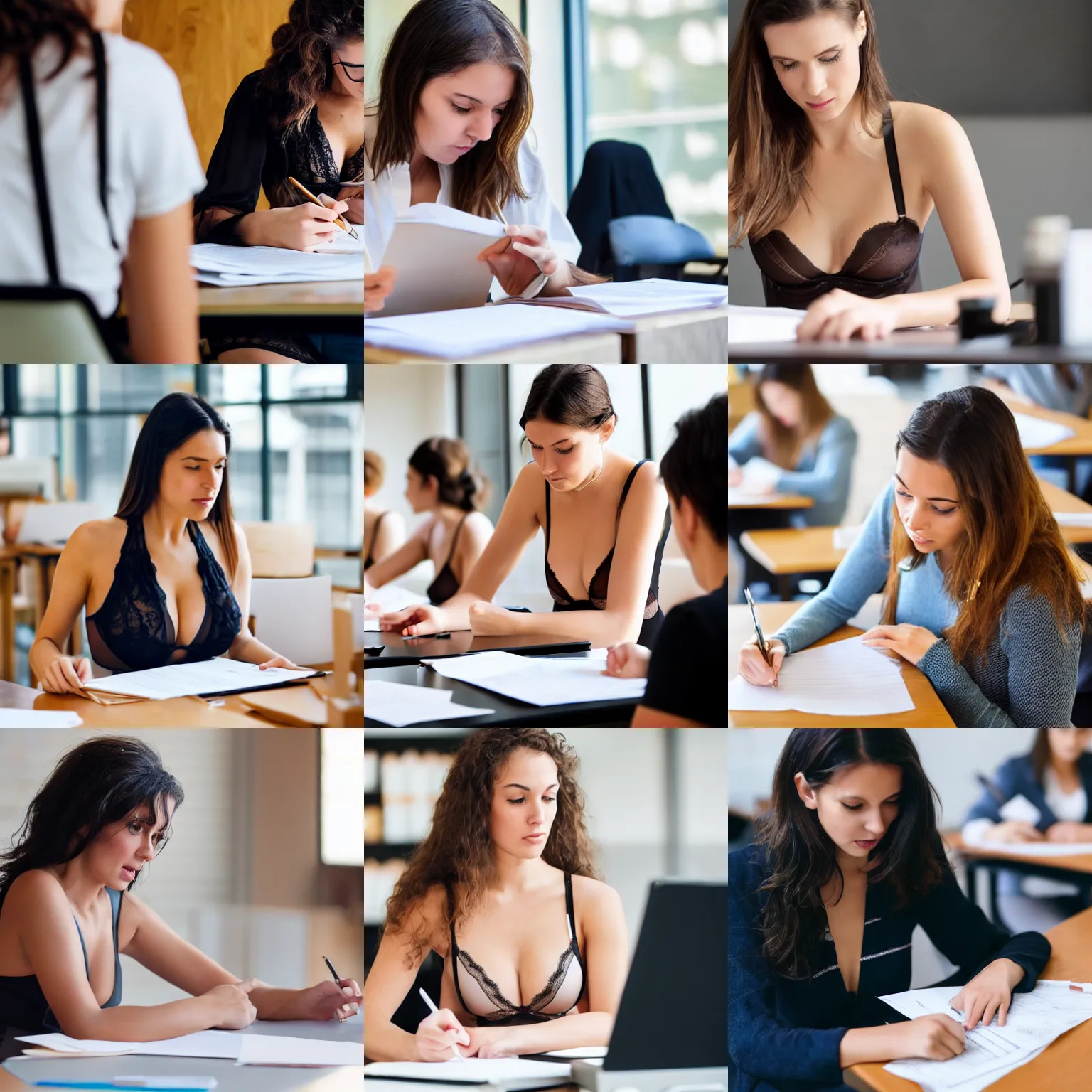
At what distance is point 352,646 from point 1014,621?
3.50ft

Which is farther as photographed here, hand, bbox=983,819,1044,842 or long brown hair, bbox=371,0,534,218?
hand, bbox=983,819,1044,842

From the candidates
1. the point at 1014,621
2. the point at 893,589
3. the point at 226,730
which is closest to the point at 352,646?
the point at 226,730

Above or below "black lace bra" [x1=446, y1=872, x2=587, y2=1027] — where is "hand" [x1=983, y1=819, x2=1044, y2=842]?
above

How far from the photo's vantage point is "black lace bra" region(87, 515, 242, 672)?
196 cm

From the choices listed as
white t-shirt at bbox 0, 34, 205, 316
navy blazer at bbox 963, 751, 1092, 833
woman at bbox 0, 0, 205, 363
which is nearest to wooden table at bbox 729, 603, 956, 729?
navy blazer at bbox 963, 751, 1092, 833

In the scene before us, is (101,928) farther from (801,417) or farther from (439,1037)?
(801,417)

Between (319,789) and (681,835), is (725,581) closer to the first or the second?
(681,835)

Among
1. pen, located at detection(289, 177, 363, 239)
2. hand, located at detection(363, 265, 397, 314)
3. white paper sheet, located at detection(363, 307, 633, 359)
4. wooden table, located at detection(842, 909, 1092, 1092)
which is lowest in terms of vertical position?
wooden table, located at detection(842, 909, 1092, 1092)

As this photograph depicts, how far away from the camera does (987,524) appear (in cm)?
196

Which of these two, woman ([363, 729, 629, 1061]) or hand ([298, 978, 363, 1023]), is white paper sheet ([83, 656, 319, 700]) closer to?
woman ([363, 729, 629, 1061])

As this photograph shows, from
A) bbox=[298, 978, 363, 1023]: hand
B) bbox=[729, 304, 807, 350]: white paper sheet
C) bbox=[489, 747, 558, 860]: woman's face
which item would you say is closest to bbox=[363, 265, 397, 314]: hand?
bbox=[729, 304, 807, 350]: white paper sheet

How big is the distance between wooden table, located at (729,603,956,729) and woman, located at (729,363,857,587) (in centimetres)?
6

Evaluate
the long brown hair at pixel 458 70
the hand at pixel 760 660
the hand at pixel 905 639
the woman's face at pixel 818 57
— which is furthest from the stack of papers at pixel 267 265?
the hand at pixel 905 639

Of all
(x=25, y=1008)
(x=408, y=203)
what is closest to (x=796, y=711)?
(x=408, y=203)
